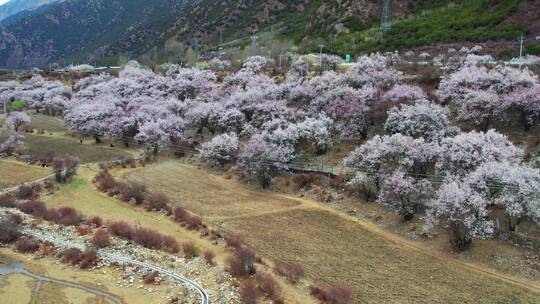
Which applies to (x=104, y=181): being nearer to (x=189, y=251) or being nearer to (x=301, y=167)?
(x=189, y=251)

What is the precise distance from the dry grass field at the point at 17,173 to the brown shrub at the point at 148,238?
61.1ft

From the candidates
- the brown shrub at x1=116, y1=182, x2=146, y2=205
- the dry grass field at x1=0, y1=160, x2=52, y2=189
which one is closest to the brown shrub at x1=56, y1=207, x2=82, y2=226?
the brown shrub at x1=116, y1=182, x2=146, y2=205

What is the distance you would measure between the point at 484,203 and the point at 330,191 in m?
12.7

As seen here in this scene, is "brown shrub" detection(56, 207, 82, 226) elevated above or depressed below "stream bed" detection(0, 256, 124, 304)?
above

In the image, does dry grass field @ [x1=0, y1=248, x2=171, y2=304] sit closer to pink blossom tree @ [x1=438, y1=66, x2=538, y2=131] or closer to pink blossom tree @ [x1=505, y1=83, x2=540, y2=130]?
pink blossom tree @ [x1=438, y1=66, x2=538, y2=131]

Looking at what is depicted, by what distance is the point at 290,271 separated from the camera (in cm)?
2544

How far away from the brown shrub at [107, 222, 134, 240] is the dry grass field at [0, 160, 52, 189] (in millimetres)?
16272

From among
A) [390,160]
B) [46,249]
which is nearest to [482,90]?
[390,160]

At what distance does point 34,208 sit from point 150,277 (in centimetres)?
1533

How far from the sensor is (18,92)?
84.1 meters

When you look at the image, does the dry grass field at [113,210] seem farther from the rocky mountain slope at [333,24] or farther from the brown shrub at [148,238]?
the rocky mountain slope at [333,24]

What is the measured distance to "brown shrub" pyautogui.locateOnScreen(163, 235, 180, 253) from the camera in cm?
2873

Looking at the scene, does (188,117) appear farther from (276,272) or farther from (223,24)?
(223,24)

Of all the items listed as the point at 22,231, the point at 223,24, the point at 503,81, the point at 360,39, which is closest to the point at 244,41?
the point at 223,24
